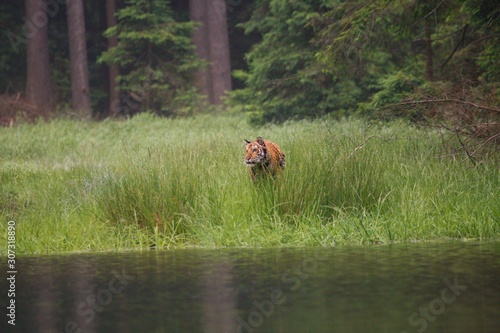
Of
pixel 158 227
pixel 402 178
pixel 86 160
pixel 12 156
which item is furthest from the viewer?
pixel 12 156

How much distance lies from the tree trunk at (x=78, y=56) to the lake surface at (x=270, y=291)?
79.0 ft

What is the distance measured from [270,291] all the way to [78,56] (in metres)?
27.4

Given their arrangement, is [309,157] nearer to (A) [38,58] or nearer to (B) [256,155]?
(B) [256,155]

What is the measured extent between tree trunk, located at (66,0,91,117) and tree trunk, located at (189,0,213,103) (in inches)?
185

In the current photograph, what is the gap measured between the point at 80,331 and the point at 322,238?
186 inches

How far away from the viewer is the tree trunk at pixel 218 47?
1369 inches

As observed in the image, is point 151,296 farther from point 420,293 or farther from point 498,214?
point 498,214

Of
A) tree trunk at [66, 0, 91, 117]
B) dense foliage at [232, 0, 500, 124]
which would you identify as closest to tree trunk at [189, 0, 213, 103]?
tree trunk at [66, 0, 91, 117]

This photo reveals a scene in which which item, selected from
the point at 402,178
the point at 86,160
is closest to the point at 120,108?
the point at 86,160

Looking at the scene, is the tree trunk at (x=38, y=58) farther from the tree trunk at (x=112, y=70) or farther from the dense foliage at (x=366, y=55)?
the dense foliage at (x=366, y=55)

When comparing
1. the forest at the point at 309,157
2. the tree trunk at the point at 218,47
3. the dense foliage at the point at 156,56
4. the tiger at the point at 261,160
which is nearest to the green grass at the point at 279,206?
the forest at the point at 309,157

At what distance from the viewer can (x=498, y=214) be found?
32.8 feet

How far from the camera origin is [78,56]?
32.4 m

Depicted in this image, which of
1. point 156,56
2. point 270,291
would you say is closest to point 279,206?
point 270,291
